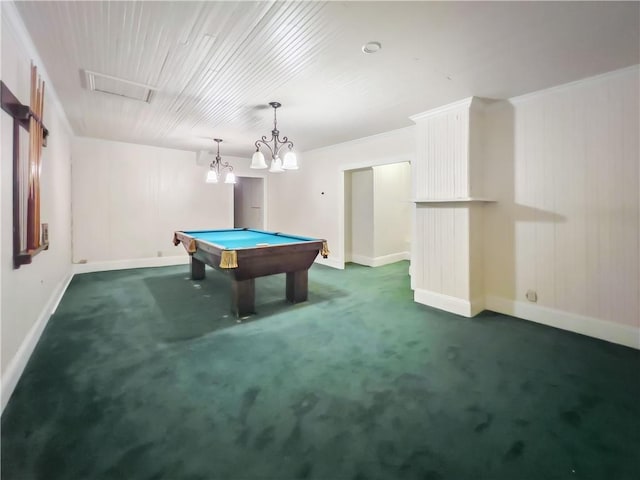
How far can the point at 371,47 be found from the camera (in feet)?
7.26

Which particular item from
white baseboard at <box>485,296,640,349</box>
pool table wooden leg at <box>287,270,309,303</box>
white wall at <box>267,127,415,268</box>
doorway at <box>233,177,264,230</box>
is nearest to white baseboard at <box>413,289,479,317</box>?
white baseboard at <box>485,296,640,349</box>

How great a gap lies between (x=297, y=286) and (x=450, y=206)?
80.2 inches

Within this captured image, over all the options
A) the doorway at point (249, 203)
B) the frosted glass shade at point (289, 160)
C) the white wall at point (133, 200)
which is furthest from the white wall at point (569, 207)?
the white wall at point (133, 200)

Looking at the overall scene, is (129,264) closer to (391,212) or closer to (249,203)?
(249,203)

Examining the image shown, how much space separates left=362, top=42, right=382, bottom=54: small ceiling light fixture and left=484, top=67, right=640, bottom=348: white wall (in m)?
1.87

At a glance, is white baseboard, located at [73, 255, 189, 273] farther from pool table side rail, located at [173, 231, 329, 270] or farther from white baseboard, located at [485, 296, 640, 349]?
white baseboard, located at [485, 296, 640, 349]

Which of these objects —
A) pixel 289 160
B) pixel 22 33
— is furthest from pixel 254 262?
pixel 22 33

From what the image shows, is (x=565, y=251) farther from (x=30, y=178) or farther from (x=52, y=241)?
(x=52, y=241)

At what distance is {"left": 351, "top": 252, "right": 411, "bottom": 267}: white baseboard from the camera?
5887mm

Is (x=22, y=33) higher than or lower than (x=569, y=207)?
higher

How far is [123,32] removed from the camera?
6.79 feet

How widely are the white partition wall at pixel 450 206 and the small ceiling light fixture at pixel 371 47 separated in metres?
1.48

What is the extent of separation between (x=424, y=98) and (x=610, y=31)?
147cm

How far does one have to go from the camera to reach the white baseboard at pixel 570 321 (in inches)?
100
